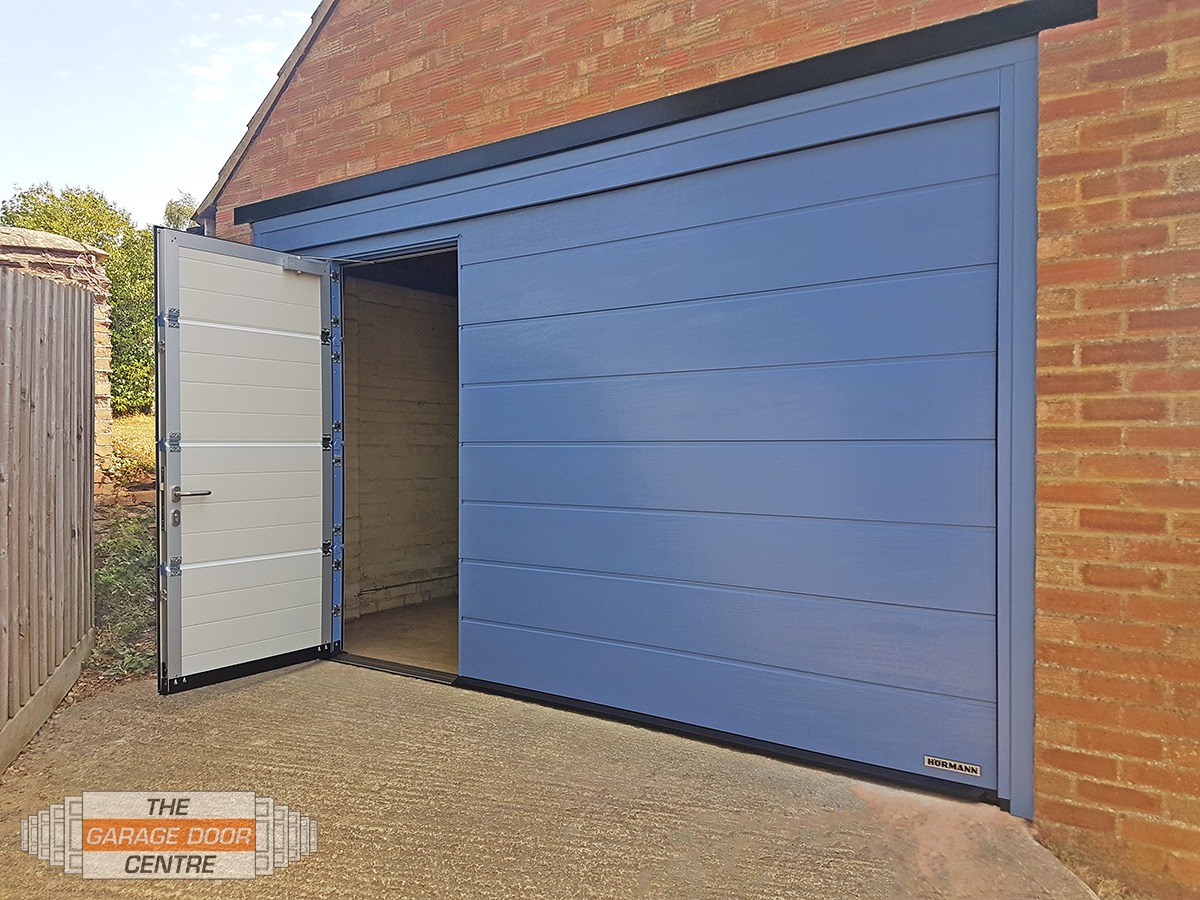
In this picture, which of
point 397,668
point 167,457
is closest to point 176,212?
point 167,457

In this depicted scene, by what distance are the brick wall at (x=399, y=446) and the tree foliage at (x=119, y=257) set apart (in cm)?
386

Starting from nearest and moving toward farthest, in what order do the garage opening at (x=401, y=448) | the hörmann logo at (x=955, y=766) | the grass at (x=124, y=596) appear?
the hörmann logo at (x=955, y=766), the grass at (x=124, y=596), the garage opening at (x=401, y=448)

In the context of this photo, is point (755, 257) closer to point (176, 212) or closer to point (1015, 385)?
point (1015, 385)

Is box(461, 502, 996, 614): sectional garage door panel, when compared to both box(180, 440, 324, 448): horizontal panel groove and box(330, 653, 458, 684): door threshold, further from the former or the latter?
box(180, 440, 324, 448): horizontal panel groove

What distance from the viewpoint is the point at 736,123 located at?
341 cm

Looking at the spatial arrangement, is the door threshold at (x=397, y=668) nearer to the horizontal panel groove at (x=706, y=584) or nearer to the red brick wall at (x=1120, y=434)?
the horizontal panel groove at (x=706, y=584)

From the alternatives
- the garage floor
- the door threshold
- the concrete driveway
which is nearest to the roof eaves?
the garage floor

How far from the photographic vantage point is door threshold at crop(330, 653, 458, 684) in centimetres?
450

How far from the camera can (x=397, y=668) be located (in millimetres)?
4703


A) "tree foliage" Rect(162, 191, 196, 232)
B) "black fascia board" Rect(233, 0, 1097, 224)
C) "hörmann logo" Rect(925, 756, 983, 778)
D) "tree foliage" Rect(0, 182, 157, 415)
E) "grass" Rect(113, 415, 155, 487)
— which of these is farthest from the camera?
"tree foliage" Rect(162, 191, 196, 232)

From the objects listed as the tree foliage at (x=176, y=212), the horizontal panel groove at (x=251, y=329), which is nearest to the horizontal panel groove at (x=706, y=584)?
the horizontal panel groove at (x=251, y=329)

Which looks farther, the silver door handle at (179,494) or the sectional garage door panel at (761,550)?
the silver door handle at (179,494)

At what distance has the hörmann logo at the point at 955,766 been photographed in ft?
9.42

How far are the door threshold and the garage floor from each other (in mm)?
67
